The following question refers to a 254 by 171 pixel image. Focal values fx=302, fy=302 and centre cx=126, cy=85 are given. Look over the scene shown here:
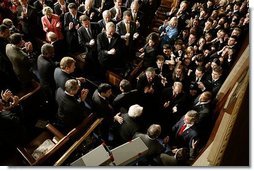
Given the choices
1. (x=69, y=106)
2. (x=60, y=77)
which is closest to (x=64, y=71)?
(x=60, y=77)

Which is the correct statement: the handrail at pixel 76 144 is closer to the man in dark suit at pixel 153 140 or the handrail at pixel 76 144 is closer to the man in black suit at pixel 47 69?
the man in dark suit at pixel 153 140

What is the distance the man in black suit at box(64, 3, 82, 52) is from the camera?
434 cm

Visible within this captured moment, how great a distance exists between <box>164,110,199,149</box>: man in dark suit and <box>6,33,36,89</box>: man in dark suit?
5.86ft

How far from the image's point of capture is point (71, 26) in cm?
436

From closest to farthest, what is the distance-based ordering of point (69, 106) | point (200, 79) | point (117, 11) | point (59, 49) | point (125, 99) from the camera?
1. point (69, 106)
2. point (125, 99)
3. point (200, 79)
4. point (59, 49)
5. point (117, 11)

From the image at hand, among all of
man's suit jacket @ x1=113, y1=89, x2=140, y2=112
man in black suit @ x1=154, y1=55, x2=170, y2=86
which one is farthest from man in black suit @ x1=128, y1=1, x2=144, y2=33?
man's suit jacket @ x1=113, y1=89, x2=140, y2=112

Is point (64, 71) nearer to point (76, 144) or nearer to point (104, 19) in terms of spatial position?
point (76, 144)

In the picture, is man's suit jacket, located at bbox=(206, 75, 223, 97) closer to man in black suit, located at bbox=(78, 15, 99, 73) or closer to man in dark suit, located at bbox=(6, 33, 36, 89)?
man in black suit, located at bbox=(78, 15, 99, 73)

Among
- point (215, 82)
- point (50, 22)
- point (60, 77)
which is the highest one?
point (50, 22)

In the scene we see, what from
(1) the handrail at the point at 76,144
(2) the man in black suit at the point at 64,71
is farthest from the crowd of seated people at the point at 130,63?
(1) the handrail at the point at 76,144

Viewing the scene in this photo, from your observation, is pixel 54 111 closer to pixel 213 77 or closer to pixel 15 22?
pixel 15 22

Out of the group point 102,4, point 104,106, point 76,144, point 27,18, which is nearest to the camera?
point 76,144

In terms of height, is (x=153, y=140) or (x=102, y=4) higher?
(x=102, y=4)

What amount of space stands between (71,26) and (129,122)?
1.92m
